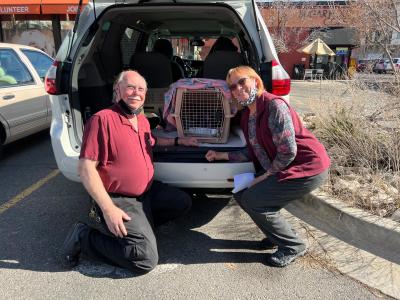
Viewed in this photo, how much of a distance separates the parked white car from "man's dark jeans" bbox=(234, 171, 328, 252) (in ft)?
11.9

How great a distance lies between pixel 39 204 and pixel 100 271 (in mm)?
1455

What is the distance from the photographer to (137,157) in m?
2.97

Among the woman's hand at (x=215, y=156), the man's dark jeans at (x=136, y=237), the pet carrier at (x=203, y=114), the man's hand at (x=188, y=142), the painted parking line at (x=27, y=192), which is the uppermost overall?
the pet carrier at (x=203, y=114)

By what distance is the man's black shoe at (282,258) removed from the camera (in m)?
2.98

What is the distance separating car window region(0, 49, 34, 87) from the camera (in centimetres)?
534

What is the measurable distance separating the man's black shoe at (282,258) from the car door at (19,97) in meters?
3.83

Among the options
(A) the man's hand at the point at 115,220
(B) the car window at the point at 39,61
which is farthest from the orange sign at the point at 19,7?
(A) the man's hand at the point at 115,220

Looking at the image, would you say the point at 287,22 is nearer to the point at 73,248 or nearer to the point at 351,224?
the point at 351,224

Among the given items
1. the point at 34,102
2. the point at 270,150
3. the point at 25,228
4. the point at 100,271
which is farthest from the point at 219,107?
the point at 34,102

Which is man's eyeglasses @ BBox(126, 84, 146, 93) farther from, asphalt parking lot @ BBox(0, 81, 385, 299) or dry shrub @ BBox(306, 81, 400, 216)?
dry shrub @ BBox(306, 81, 400, 216)

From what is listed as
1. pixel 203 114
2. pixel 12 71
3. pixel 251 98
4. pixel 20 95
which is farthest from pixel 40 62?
pixel 251 98

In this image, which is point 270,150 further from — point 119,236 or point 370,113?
point 370,113

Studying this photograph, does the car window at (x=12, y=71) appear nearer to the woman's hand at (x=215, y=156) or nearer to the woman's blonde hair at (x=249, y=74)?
the woman's hand at (x=215, y=156)

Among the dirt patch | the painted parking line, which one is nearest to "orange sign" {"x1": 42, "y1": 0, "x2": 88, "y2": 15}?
the painted parking line
